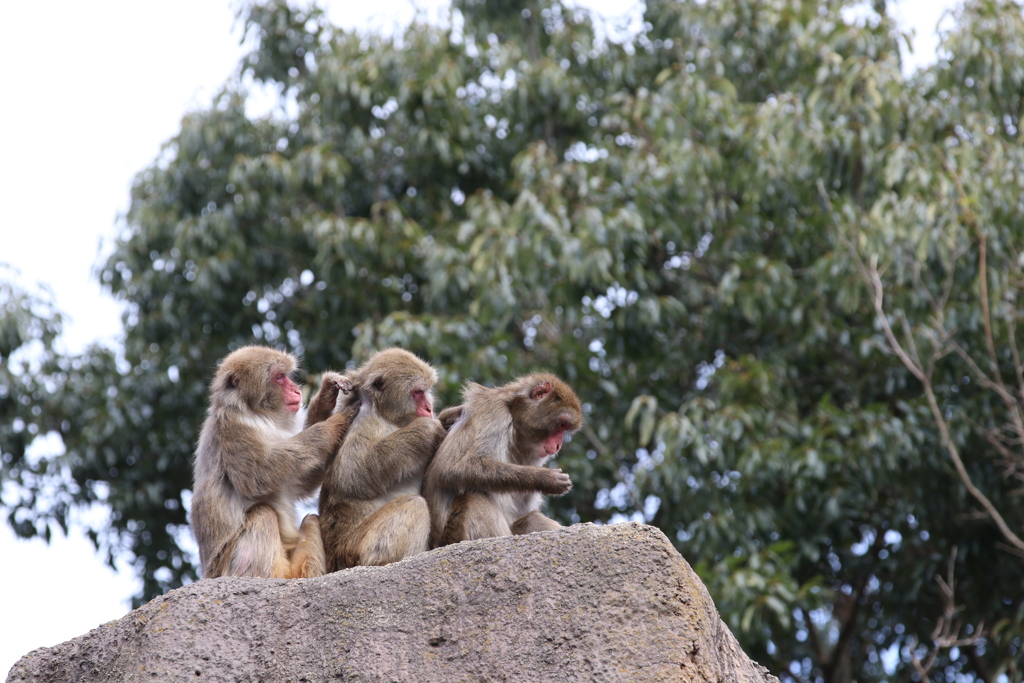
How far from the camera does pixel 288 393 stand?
5.07 m

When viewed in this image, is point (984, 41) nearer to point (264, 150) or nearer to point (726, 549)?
point (726, 549)

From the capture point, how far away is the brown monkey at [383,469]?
14.6 feet

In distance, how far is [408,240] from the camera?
12367mm

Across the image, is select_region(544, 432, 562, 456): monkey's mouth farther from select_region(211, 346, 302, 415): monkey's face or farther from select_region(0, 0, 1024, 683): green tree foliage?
select_region(0, 0, 1024, 683): green tree foliage

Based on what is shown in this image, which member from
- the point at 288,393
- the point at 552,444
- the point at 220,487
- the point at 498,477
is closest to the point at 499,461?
the point at 498,477

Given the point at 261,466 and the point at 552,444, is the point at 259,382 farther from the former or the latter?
the point at 552,444

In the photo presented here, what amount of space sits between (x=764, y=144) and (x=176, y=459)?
7.07 m

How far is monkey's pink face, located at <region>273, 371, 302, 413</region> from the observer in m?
5.07

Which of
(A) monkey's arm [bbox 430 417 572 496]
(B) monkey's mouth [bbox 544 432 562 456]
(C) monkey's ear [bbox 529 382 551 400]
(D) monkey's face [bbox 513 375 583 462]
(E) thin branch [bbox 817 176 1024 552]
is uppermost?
(E) thin branch [bbox 817 176 1024 552]

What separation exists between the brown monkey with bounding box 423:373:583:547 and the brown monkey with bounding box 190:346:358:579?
477mm

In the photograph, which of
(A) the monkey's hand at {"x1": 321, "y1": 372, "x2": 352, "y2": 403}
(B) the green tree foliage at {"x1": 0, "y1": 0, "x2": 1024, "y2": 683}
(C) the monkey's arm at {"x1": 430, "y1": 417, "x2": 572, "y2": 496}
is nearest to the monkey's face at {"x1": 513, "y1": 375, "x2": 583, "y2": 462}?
(C) the monkey's arm at {"x1": 430, "y1": 417, "x2": 572, "y2": 496}

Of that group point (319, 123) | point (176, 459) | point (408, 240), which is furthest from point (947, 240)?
point (176, 459)

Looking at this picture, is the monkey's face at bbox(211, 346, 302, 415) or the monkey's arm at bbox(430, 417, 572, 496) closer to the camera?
the monkey's arm at bbox(430, 417, 572, 496)

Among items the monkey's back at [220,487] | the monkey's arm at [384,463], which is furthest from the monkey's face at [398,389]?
the monkey's back at [220,487]
